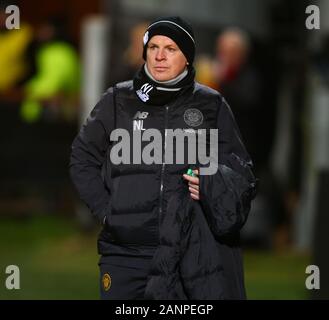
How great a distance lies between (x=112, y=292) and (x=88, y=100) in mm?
8839

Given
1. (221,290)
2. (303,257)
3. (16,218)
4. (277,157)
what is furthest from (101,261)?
(16,218)

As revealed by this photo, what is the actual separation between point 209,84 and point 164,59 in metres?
5.88

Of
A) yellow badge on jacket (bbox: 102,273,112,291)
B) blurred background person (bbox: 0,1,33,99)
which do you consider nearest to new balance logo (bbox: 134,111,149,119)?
yellow badge on jacket (bbox: 102,273,112,291)

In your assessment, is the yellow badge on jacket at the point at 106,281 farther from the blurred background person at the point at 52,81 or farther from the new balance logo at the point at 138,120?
the blurred background person at the point at 52,81

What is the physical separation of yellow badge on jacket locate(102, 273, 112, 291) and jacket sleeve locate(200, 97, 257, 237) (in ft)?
1.65

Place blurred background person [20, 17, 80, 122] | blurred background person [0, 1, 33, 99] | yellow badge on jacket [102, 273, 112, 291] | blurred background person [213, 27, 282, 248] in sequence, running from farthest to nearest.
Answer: blurred background person [0, 1, 33, 99] → blurred background person [20, 17, 80, 122] → blurred background person [213, 27, 282, 248] → yellow badge on jacket [102, 273, 112, 291]

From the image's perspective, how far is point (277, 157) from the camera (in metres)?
14.3

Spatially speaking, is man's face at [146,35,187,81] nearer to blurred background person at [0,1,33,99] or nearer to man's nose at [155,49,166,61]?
man's nose at [155,49,166,61]

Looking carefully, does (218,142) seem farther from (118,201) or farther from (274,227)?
(274,227)

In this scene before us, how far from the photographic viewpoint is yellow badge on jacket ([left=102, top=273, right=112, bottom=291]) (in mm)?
4914

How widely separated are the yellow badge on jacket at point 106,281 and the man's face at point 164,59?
891 mm

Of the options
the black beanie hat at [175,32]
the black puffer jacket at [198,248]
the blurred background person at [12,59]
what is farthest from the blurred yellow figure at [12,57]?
the black puffer jacket at [198,248]

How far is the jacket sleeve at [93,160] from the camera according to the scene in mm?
4918

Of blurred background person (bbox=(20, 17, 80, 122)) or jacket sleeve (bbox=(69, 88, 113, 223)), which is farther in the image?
blurred background person (bbox=(20, 17, 80, 122))
